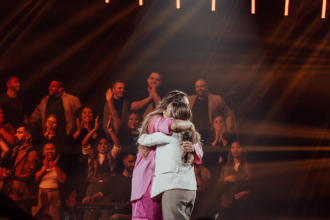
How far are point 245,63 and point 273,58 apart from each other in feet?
1.42

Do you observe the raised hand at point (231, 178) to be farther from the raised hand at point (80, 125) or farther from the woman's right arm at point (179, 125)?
the woman's right arm at point (179, 125)

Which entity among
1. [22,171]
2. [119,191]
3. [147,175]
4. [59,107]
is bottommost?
[119,191]

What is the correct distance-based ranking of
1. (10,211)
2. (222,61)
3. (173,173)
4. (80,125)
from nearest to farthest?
(10,211), (173,173), (80,125), (222,61)

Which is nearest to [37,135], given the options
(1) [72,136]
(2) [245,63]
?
(1) [72,136]

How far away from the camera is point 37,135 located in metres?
4.12

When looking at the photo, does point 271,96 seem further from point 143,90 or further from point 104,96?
point 104,96

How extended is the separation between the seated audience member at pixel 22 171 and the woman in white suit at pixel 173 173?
9.16 ft

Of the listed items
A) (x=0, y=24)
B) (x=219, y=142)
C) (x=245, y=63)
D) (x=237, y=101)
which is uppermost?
(x=0, y=24)

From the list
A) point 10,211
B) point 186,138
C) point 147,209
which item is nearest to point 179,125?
point 186,138

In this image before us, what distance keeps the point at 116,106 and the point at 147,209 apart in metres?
2.54

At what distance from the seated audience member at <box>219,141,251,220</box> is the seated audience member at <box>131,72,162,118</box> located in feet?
4.42

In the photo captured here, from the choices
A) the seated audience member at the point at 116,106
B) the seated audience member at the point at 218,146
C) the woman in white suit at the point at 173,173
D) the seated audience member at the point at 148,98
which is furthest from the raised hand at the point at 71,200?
the woman in white suit at the point at 173,173

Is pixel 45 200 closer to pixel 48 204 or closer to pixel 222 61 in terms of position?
pixel 48 204

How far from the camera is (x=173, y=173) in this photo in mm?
1770
